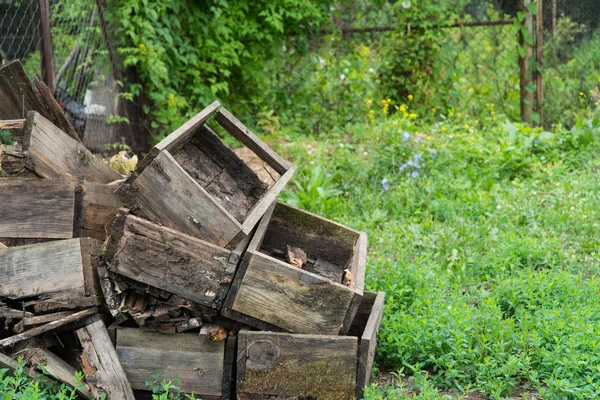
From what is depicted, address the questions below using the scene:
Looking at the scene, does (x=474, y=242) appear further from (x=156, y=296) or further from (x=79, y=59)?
(x=79, y=59)

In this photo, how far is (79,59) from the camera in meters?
6.15

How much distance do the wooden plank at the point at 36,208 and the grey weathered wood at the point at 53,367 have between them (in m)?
0.53

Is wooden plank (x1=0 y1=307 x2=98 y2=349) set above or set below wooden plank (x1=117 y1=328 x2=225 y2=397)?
above

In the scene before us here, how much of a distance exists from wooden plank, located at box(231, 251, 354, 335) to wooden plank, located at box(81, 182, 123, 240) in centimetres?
76

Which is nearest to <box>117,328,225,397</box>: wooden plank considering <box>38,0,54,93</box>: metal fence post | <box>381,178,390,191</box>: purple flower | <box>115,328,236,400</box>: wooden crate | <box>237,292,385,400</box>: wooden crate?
<box>115,328,236,400</box>: wooden crate

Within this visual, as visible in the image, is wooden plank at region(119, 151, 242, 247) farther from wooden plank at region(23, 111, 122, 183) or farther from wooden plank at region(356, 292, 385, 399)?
wooden plank at region(356, 292, 385, 399)

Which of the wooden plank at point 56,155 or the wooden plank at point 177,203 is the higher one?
the wooden plank at point 56,155

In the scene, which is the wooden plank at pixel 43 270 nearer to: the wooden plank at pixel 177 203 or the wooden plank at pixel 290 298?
the wooden plank at pixel 177 203

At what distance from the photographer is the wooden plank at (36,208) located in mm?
3217

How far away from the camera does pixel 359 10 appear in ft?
33.1

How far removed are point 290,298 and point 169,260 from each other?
0.58m

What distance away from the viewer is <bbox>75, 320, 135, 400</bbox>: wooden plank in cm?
309

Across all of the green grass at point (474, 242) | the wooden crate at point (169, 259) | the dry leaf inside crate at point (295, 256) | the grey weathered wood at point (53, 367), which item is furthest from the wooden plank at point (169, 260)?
the green grass at point (474, 242)

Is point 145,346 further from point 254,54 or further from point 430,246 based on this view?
point 254,54
